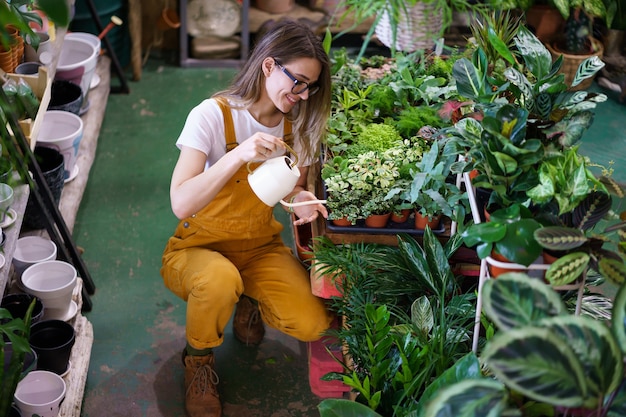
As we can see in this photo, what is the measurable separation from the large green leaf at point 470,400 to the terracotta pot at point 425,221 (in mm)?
1071

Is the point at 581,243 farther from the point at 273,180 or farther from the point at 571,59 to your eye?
the point at 571,59

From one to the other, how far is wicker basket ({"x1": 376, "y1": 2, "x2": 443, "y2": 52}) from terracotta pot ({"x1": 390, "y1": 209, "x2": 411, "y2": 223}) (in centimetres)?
191

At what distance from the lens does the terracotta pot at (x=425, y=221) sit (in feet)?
8.45

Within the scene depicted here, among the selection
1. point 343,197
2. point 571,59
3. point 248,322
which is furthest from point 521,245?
point 571,59

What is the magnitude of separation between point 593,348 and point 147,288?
2.41 m

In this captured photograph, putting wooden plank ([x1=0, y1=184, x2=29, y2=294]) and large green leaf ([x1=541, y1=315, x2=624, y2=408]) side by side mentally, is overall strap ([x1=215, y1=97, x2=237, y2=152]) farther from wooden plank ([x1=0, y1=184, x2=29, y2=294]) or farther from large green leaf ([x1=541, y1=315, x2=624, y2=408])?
large green leaf ([x1=541, y1=315, x2=624, y2=408])

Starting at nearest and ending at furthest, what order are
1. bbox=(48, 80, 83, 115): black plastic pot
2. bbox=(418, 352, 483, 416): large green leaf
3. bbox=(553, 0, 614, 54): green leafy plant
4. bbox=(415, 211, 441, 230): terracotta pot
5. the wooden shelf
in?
1. bbox=(418, 352, 483, 416): large green leaf
2. bbox=(415, 211, 441, 230): terracotta pot
3. the wooden shelf
4. bbox=(48, 80, 83, 115): black plastic pot
5. bbox=(553, 0, 614, 54): green leafy plant

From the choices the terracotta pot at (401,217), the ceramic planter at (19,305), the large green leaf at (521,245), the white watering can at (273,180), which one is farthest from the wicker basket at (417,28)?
the large green leaf at (521,245)

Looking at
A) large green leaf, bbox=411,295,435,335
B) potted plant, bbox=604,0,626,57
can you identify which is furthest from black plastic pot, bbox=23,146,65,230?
potted plant, bbox=604,0,626,57

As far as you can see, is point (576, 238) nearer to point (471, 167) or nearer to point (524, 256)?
point (524, 256)

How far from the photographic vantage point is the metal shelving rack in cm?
517

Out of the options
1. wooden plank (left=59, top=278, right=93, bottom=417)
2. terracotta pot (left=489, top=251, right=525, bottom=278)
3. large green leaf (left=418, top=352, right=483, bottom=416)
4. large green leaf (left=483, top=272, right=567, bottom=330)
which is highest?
large green leaf (left=483, top=272, right=567, bottom=330)

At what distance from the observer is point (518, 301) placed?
5.03 ft

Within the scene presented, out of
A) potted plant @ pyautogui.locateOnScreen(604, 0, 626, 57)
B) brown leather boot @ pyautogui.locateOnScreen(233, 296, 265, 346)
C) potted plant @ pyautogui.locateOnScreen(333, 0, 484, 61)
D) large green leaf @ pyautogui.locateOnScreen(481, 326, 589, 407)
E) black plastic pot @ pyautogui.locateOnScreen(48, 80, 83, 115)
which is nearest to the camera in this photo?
large green leaf @ pyautogui.locateOnScreen(481, 326, 589, 407)
